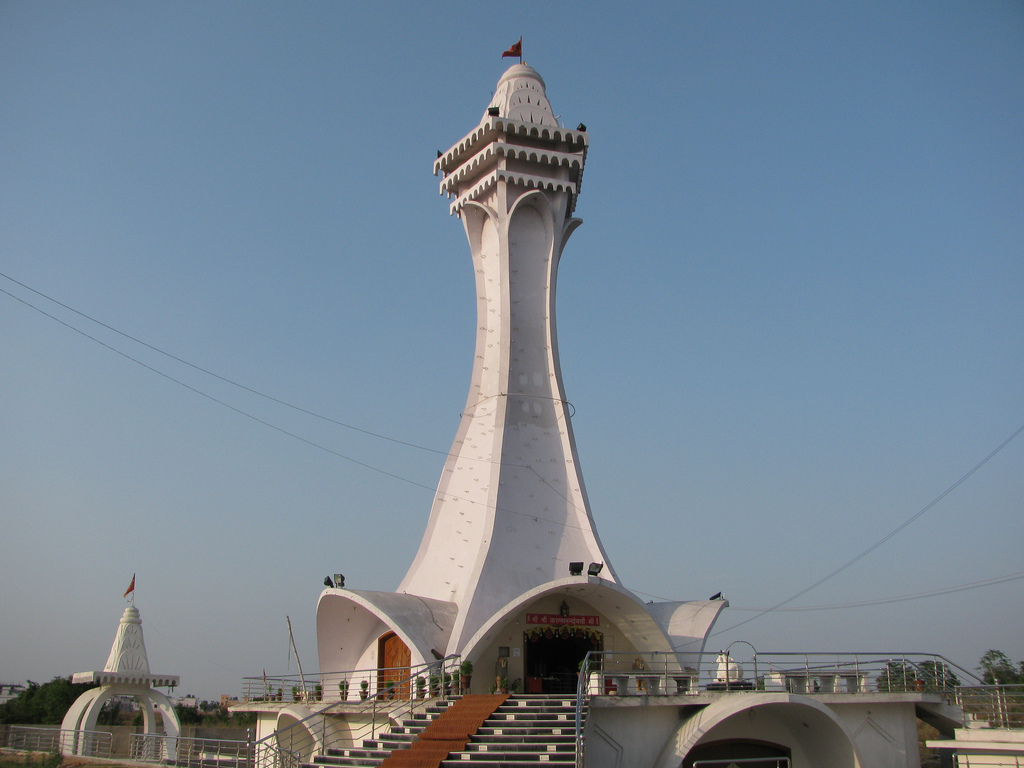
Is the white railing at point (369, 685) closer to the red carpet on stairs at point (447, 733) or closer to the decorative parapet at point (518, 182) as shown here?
the red carpet on stairs at point (447, 733)

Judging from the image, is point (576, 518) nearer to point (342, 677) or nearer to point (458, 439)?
point (458, 439)

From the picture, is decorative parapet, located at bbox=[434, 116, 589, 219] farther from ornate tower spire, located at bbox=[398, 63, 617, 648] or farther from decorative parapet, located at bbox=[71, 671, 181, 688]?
decorative parapet, located at bbox=[71, 671, 181, 688]

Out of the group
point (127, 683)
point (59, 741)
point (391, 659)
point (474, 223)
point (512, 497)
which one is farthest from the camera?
point (127, 683)

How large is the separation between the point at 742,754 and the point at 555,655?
626 centimetres

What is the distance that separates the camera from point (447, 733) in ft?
50.1

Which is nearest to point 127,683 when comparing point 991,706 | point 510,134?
point 510,134

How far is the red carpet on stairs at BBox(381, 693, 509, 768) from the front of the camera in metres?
14.3

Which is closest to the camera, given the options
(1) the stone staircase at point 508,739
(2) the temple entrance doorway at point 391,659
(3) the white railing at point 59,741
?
(1) the stone staircase at point 508,739

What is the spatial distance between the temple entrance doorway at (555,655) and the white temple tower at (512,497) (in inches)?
1.7

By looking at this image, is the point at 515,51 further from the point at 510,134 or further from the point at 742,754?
the point at 742,754

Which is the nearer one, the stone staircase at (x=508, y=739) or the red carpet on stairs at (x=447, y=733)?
the stone staircase at (x=508, y=739)

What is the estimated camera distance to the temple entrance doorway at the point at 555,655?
22031mm

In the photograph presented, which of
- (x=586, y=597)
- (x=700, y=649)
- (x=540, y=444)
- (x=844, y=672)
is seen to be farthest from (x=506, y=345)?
(x=844, y=672)

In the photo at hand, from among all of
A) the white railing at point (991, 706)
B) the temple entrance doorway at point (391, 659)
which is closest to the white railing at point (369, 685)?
the temple entrance doorway at point (391, 659)
